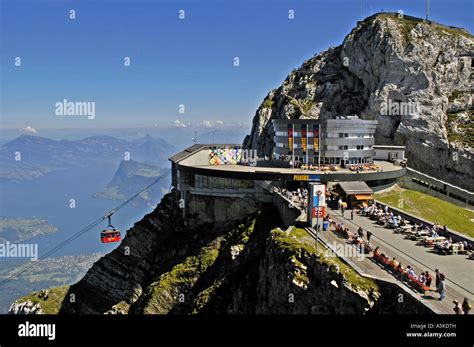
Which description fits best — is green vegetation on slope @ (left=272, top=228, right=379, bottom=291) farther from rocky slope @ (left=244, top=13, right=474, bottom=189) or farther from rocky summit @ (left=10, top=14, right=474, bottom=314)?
rocky slope @ (left=244, top=13, right=474, bottom=189)

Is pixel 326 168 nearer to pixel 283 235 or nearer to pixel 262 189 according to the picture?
pixel 262 189

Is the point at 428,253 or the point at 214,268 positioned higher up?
the point at 428,253

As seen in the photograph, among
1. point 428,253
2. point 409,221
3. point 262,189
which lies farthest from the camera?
point 262,189

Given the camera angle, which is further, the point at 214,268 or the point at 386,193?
the point at 386,193

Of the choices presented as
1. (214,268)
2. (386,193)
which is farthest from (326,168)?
(214,268)

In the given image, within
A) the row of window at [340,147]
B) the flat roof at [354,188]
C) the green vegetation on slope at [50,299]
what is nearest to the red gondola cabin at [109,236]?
the green vegetation on slope at [50,299]

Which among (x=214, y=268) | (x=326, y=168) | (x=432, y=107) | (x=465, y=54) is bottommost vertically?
(x=214, y=268)

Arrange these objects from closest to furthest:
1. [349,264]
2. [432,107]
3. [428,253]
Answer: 1. [349,264]
2. [428,253]
3. [432,107]

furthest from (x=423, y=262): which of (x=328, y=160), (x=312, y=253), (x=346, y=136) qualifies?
(x=346, y=136)
